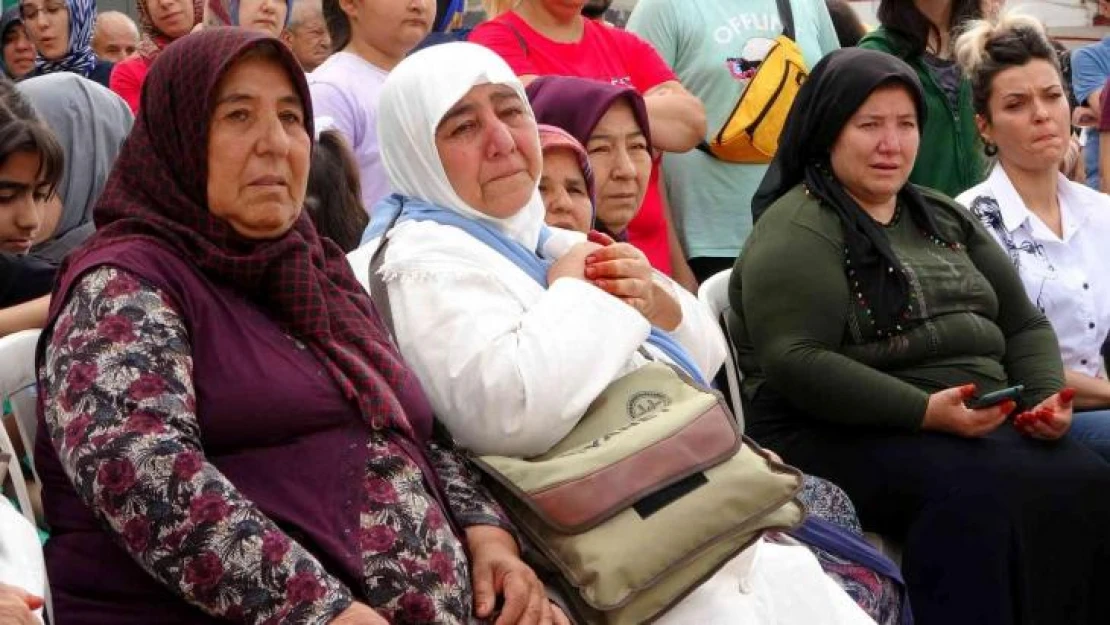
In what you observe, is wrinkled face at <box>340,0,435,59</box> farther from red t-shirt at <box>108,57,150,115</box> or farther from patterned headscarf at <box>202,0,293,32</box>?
red t-shirt at <box>108,57,150,115</box>

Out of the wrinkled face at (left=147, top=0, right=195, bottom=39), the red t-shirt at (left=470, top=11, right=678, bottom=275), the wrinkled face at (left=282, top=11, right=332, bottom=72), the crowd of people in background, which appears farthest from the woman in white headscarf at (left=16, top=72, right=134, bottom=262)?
the wrinkled face at (left=147, top=0, right=195, bottom=39)

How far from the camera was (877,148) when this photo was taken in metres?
4.27

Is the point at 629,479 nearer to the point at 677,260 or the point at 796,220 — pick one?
the point at 796,220

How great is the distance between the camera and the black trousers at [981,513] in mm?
3902

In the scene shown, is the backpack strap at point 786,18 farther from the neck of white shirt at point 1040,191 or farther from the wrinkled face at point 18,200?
the wrinkled face at point 18,200

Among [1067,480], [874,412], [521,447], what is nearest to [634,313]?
[521,447]

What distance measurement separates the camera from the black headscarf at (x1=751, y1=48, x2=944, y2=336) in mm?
4141

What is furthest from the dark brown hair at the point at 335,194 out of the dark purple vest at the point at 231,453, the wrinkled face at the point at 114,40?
the wrinkled face at the point at 114,40

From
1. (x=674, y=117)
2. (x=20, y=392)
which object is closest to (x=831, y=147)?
(x=674, y=117)

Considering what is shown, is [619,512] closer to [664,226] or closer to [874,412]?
[874,412]

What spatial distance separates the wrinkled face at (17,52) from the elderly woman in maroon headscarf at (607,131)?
330cm

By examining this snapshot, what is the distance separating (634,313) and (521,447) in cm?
34

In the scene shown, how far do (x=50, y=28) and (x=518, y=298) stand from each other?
3.82 m

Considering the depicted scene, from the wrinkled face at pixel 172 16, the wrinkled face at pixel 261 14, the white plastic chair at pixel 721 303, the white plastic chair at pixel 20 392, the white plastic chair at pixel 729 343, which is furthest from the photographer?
the wrinkled face at pixel 172 16
